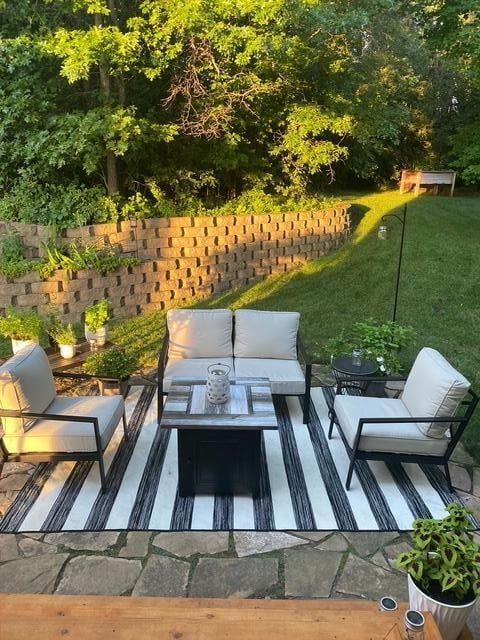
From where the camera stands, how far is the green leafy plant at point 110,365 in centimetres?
476

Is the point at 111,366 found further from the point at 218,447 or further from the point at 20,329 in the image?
the point at 218,447

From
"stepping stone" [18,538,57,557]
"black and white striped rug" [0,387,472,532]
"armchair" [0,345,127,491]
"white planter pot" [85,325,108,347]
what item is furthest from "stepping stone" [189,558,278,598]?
"white planter pot" [85,325,108,347]

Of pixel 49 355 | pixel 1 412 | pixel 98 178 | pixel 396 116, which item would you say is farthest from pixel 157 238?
pixel 396 116

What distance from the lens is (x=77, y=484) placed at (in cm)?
371

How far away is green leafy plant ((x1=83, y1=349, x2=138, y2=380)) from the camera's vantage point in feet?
15.6

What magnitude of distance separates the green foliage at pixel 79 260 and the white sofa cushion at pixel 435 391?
16.4ft

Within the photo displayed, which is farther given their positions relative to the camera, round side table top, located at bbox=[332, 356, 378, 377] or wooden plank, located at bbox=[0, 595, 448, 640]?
round side table top, located at bbox=[332, 356, 378, 377]

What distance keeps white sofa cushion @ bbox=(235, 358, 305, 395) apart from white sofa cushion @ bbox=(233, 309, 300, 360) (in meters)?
0.08

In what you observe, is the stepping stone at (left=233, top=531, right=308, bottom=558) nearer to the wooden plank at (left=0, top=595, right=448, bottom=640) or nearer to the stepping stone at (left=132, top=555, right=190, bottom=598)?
the stepping stone at (left=132, top=555, right=190, bottom=598)

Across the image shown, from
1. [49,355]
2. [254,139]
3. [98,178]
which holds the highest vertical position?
[254,139]

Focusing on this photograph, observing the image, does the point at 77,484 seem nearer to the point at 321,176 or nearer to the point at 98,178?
the point at 98,178

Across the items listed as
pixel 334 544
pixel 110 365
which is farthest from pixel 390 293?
pixel 334 544

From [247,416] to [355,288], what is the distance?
17.0 feet

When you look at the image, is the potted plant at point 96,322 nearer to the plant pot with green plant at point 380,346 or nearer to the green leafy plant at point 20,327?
the green leafy plant at point 20,327
